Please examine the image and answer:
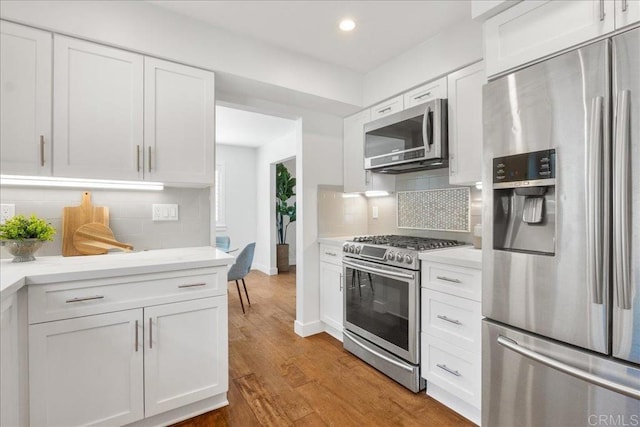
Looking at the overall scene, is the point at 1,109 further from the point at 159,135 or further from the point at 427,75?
the point at 427,75

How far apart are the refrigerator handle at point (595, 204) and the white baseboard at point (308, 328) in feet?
7.70

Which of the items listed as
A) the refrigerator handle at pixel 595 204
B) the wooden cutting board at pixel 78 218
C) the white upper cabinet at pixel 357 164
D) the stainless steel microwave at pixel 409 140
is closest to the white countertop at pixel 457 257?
the refrigerator handle at pixel 595 204

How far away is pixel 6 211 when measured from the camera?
182cm

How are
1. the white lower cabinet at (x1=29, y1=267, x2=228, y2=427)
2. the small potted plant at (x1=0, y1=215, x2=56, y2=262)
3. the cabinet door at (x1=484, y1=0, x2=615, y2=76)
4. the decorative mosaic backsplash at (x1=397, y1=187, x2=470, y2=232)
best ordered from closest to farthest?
the cabinet door at (x1=484, y1=0, x2=615, y2=76) < the white lower cabinet at (x1=29, y1=267, x2=228, y2=427) < the small potted plant at (x1=0, y1=215, x2=56, y2=262) < the decorative mosaic backsplash at (x1=397, y1=187, x2=470, y2=232)

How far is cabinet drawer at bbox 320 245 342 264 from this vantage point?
285 cm

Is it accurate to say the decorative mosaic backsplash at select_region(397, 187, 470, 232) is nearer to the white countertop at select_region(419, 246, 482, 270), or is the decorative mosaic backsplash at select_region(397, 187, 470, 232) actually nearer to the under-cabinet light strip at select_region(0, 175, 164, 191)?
the white countertop at select_region(419, 246, 482, 270)

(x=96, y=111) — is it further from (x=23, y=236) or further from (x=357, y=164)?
(x=357, y=164)

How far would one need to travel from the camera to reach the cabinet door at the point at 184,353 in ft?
5.43

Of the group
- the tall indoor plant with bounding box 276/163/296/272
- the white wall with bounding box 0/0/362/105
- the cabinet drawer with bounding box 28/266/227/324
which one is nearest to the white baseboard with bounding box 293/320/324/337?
the cabinet drawer with bounding box 28/266/227/324

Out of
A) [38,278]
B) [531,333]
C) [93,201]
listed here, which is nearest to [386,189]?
[531,333]

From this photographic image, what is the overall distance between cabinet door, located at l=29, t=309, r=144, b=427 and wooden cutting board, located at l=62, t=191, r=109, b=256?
65cm

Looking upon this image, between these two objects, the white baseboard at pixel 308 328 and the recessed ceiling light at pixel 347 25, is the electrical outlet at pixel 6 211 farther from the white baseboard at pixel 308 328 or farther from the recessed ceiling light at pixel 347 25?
the recessed ceiling light at pixel 347 25

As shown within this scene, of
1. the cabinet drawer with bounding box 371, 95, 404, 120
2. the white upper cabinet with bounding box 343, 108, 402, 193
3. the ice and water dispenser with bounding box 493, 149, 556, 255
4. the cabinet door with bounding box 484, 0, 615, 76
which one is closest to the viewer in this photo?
the cabinet door with bounding box 484, 0, 615, 76

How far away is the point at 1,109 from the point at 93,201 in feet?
2.18
